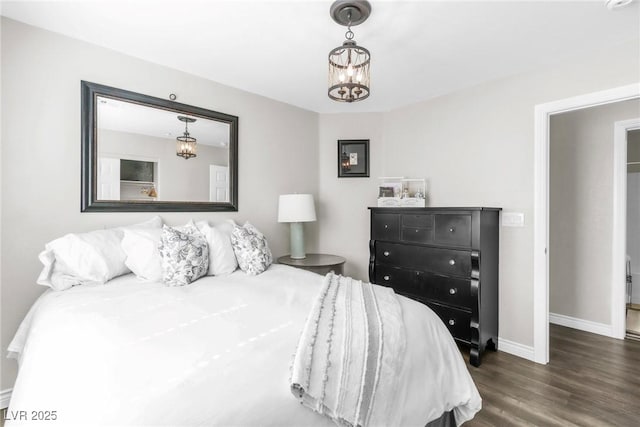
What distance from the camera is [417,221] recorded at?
114 inches

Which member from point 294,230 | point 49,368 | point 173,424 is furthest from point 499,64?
point 49,368

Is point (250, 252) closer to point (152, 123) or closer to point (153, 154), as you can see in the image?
point (153, 154)

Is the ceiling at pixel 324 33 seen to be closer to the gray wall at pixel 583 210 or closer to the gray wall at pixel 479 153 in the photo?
the gray wall at pixel 479 153

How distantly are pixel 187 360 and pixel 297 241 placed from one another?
2.31 m

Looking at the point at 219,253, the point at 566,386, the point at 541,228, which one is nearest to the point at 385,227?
the point at 541,228

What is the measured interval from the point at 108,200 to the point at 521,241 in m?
3.36

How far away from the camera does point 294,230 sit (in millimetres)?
3297

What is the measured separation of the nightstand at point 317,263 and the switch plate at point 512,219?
60.3 inches

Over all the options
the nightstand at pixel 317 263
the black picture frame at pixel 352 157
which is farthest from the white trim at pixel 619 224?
the nightstand at pixel 317 263

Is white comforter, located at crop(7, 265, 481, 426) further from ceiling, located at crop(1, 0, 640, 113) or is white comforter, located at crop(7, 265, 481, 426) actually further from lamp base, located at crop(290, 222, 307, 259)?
ceiling, located at crop(1, 0, 640, 113)

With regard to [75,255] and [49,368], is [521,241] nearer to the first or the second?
[49,368]

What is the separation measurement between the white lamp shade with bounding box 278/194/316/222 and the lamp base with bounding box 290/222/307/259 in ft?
0.51

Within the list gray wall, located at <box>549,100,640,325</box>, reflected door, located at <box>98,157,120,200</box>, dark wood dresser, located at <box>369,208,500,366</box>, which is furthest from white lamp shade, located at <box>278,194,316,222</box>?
gray wall, located at <box>549,100,640,325</box>

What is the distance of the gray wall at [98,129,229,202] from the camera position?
2334 millimetres
